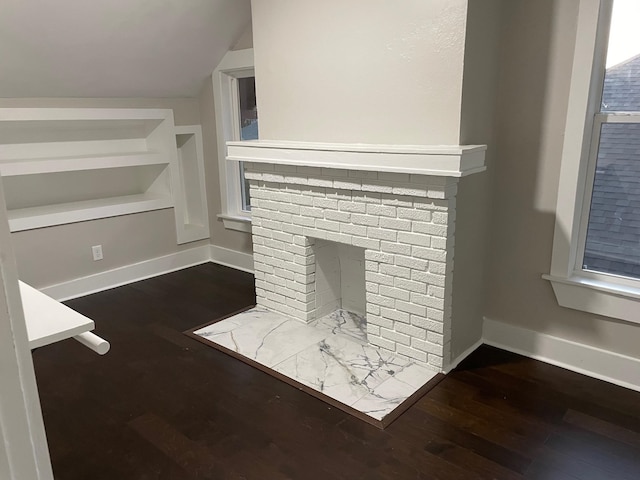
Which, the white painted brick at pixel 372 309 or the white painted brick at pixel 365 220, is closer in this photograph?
the white painted brick at pixel 365 220

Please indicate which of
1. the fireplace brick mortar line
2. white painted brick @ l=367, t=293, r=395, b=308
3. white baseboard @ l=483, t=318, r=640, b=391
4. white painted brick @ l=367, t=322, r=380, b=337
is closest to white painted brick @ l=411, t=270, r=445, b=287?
the fireplace brick mortar line

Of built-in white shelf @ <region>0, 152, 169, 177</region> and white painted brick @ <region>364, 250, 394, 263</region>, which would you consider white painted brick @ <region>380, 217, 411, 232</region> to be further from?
built-in white shelf @ <region>0, 152, 169, 177</region>

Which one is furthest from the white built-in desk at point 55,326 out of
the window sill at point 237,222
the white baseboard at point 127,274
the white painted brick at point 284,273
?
the window sill at point 237,222

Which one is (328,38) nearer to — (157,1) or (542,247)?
(157,1)

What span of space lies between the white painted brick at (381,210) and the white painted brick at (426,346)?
69 cm

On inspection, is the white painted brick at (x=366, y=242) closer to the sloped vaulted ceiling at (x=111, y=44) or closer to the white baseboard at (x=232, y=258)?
the white baseboard at (x=232, y=258)

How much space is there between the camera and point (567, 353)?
8.70 feet

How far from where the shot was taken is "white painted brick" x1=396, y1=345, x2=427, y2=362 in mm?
2670

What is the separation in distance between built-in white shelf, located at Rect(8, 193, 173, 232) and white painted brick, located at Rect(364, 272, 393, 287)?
221 cm

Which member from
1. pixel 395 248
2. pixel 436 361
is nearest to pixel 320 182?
pixel 395 248

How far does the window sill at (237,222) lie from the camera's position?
13.7 feet

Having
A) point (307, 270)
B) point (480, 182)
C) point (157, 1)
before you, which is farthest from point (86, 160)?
point (480, 182)

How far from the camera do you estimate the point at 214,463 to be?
6.60 feet

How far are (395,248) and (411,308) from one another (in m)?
0.33
